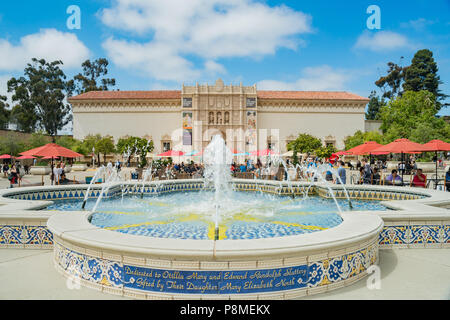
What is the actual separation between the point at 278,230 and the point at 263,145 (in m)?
41.1

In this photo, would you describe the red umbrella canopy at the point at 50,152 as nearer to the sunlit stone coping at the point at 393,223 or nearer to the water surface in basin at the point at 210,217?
the water surface in basin at the point at 210,217

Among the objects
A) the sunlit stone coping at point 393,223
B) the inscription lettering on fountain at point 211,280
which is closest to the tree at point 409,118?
the sunlit stone coping at point 393,223

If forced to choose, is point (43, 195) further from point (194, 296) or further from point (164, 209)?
point (194, 296)

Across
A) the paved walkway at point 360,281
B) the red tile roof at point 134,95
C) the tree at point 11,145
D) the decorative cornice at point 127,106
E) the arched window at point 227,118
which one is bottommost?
the paved walkway at point 360,281

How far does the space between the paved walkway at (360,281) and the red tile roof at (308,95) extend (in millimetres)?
42820

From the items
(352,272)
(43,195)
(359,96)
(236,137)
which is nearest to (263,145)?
(236,137)

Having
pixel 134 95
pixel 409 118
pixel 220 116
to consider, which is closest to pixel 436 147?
pixel 409 118

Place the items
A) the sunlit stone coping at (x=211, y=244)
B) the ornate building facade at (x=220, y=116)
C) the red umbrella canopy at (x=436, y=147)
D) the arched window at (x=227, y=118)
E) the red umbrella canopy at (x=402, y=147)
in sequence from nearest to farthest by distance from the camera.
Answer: the sunlit stone coping at (x=211, y=244)
the red umbrella canopy at (x=402, y=147)
the red umbrella canopy at (x=436, y=147)
the ornate building facade at (x=220, y=116)
the arched window at (x=227, y=118)

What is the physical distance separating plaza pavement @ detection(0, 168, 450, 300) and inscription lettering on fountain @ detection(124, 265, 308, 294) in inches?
14.7

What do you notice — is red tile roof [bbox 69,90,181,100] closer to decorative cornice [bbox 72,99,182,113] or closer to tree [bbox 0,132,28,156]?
decorative cornice [bbox 72,99,182,113]

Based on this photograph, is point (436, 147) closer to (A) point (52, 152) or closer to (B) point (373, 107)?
(A) point (52, 152)

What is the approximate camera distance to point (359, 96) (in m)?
47.0

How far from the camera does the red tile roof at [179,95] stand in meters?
45.3

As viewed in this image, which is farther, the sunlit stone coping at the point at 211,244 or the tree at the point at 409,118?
the tree at the point at 409,118
